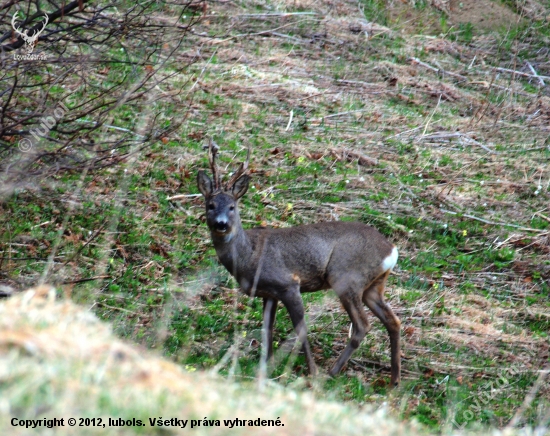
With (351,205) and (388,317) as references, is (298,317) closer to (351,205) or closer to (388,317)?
(388,317)

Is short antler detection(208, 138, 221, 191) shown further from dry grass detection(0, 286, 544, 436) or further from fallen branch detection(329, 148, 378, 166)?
fallen branch detection(329, 148, 378, 166)

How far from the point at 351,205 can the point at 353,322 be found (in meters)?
2.88

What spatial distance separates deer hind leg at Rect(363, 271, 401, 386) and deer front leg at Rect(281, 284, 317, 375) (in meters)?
0.70

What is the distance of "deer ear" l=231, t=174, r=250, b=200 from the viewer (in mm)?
7699

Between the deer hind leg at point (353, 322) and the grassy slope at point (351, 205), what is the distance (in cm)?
16

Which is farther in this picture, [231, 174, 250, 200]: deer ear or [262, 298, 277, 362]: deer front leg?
[231, 174, 250, 200]: deer ear

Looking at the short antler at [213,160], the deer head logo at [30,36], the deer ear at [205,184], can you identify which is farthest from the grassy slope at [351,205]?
the deer head logo at [30,36]

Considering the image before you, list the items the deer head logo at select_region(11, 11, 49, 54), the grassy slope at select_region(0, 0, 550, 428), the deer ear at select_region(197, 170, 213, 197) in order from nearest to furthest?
the deer head logo at select_region(11, 11, 49, 54) < the grassy slope at select_region(0, 0, 550, 428) < the deer ear at select_region(197, 170, 213, 197)

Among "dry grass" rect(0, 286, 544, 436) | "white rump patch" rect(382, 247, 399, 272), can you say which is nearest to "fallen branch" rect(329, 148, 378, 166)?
"white rump patch" rect(382, 247, 399, 272)

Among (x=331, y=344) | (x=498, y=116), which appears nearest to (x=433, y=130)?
(x=498, y=116)

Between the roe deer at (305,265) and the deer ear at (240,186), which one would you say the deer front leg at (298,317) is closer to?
the roe deer at (305,265)

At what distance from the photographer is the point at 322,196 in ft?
33.5

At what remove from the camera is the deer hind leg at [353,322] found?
7.36m

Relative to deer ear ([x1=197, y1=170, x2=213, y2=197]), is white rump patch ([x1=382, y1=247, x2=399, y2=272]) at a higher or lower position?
lower
